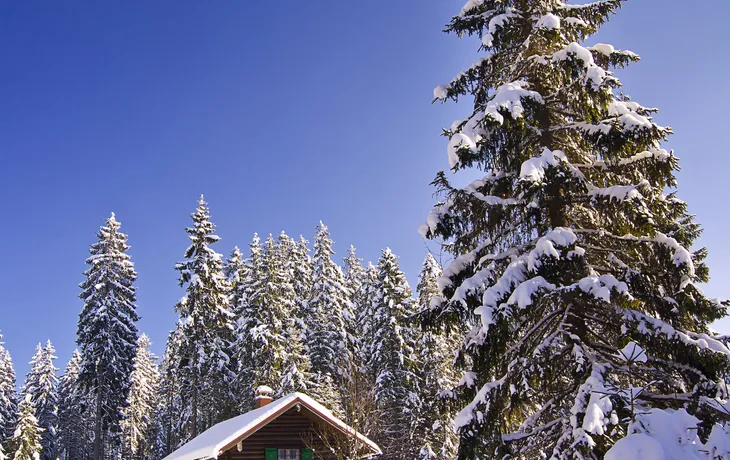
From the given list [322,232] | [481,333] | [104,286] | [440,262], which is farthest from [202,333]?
[481,333]

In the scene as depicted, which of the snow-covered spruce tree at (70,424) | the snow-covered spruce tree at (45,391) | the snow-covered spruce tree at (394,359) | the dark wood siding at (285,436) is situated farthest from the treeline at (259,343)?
the snow-covered spruce tree at (70,424)

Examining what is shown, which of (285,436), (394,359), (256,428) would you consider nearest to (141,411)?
(394,359)

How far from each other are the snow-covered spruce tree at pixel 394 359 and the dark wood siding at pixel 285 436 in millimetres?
12762

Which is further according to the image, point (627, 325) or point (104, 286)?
point (104, 286)

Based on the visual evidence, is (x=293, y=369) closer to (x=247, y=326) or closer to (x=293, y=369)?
(x=293, y=369)

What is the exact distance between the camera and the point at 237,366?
40375 millimetres

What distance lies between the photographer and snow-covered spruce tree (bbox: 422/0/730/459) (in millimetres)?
7930

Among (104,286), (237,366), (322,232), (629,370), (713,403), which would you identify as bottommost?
(713,403)

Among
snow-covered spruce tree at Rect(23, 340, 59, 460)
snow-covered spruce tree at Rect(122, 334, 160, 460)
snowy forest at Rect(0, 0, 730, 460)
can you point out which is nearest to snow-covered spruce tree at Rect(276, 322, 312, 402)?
snowy forest at Rect(0, 0, 730, 460)

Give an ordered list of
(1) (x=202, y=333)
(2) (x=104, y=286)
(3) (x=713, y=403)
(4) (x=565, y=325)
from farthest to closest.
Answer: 1. (2) (x=104, y=286)
2. (1) (x=202, y=333)
3. (4) (x=565, y=325)
4. (3) (x=713, y=403)

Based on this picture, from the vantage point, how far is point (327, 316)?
43.1m

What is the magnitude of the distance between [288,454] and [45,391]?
52.2m

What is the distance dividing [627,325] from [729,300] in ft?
5.88

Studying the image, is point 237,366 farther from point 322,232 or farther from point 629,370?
point 629,370
